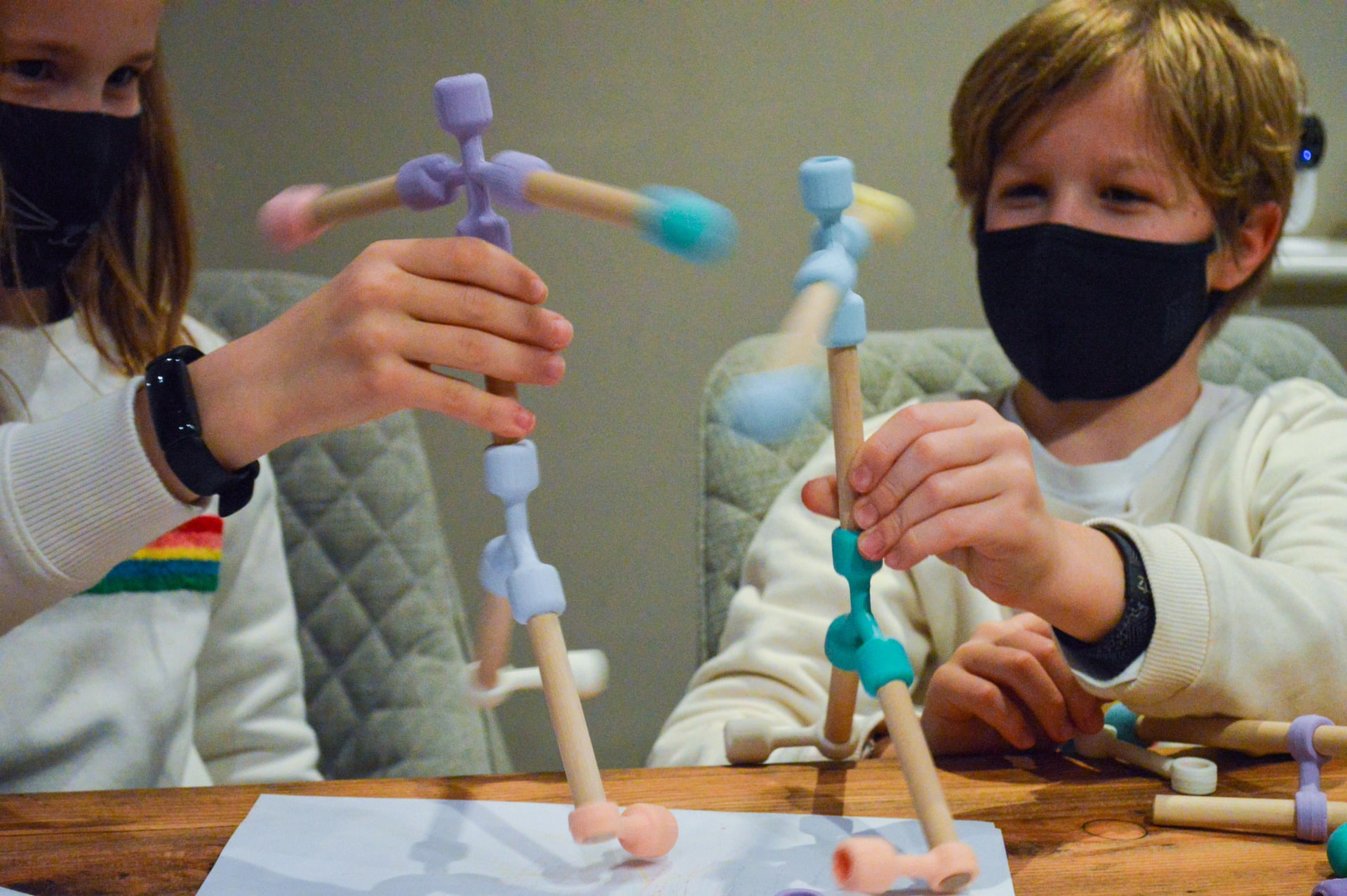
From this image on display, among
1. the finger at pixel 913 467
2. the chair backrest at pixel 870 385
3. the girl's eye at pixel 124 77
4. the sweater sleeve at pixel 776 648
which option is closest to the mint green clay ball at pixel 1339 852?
the finger at pixel 913 467

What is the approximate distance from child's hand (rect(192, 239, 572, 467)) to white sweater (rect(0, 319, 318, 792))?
126 mm

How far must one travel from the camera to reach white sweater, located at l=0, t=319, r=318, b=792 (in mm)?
577

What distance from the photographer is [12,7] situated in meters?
0.71

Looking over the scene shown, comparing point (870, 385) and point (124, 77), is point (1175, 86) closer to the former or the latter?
point (870, 385)

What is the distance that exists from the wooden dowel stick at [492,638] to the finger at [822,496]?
159mm

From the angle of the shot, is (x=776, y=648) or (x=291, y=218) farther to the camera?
(x=776, y=648)

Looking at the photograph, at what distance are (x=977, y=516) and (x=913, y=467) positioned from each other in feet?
0.15

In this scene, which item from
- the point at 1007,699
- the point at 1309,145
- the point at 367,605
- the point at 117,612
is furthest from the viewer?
the point at 367,605

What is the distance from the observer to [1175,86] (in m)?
0.87

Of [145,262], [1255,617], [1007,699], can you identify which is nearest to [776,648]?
[1007,699]

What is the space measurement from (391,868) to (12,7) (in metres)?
0.56

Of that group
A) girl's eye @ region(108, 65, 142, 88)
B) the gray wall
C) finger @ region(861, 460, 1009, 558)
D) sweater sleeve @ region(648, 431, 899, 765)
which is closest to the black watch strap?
finger @ region(861, 460, 1009, 558)

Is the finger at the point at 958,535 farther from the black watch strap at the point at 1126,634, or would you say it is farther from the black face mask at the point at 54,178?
the black face mask at the point at 54,178

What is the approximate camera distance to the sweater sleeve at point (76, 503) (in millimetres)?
574
